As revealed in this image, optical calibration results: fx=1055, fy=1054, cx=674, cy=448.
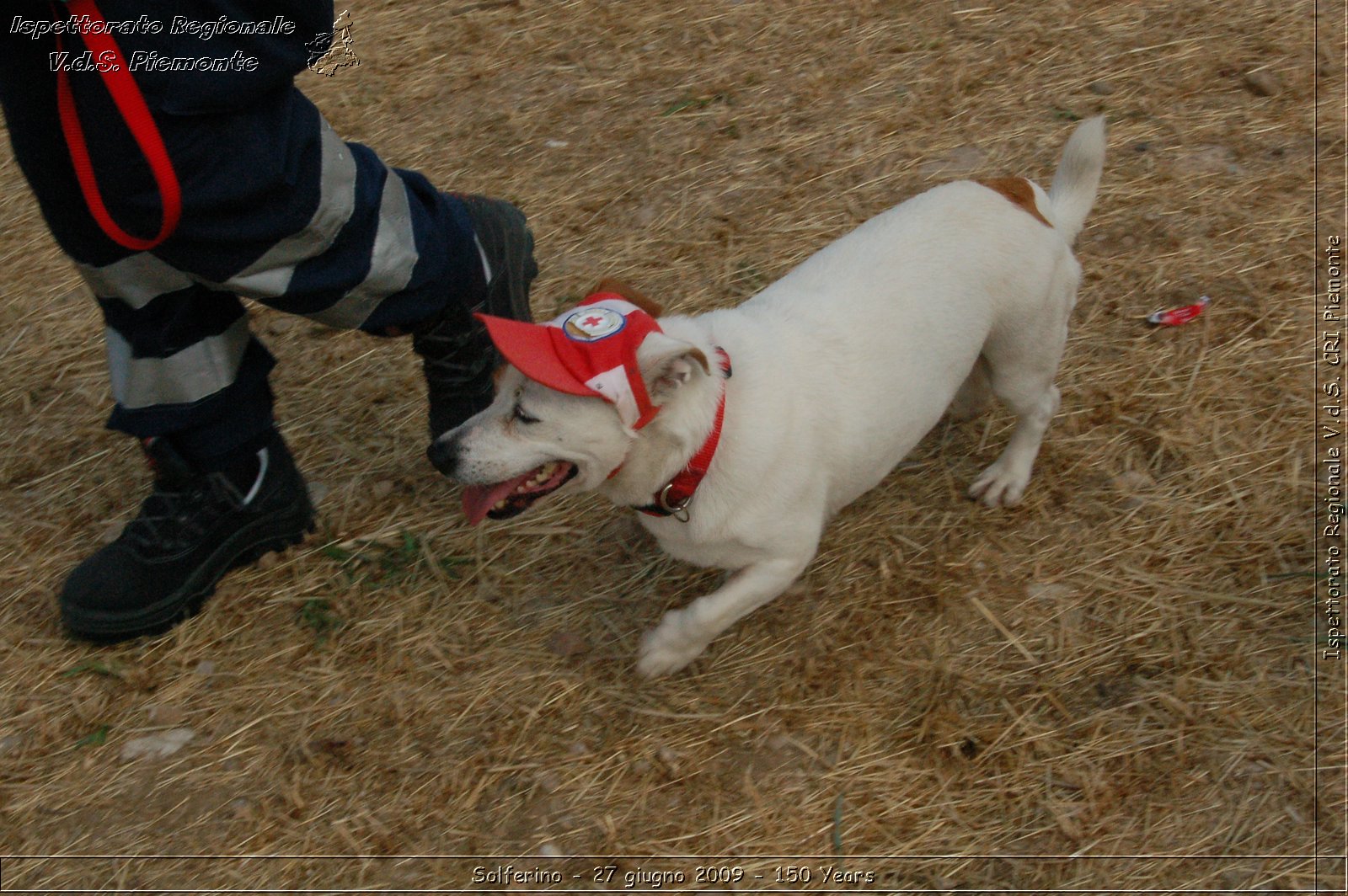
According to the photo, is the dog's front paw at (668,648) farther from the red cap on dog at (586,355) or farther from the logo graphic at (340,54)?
the logo graphic at (340,54)

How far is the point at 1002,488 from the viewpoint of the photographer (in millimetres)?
3102

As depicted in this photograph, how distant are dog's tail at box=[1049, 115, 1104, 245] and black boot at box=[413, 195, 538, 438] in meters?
1.56

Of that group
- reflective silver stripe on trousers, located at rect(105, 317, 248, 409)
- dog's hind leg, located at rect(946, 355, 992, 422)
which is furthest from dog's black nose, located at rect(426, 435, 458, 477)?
dog's hind leg, located at rect(946, 355, 992, 422)

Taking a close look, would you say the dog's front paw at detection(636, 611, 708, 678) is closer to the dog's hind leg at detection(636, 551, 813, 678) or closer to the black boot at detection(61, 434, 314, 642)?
the dog's hind leg at detection(636, 551, 813, 678)

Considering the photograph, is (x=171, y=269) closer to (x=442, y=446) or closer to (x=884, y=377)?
(x=442, y=446)

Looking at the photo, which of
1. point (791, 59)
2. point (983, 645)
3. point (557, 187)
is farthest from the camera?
point (791, 59)

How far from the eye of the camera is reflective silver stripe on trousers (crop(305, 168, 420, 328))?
252 cm

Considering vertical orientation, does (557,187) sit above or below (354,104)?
below

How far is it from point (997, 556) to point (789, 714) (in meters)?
0.79

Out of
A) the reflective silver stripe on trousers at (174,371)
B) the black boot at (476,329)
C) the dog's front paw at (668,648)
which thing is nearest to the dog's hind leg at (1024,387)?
the dog's front paw at (668,648)

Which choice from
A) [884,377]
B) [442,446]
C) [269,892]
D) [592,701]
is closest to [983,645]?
[884,377]

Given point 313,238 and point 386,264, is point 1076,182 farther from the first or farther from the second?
point 313,238

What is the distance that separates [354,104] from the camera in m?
4.79

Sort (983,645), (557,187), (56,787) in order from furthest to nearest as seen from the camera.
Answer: (557,187) → (983,645) → (56,787)
